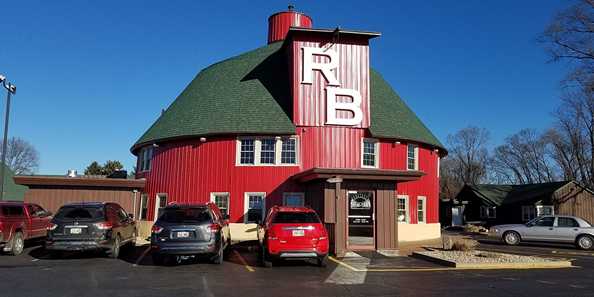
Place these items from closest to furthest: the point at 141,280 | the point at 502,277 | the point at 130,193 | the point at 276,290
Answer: the point at 276,290 < the point at 141,280 < the point at 502,277 < the point at 130,193

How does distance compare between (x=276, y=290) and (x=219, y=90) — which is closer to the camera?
(x=276, y=290)

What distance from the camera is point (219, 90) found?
27516 millimetres

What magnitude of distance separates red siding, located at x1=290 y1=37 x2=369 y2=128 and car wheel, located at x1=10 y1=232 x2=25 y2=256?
1271cm

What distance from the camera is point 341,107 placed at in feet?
79.8

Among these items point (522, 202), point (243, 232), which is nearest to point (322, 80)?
point (243, 232)

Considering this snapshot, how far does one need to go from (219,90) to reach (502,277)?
61.9 ft

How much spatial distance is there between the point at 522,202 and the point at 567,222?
15.7 m

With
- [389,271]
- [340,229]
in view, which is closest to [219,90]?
[340,229]

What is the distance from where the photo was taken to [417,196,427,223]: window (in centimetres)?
2639

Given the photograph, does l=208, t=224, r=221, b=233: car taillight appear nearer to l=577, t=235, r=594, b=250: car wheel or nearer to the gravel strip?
the gravel strip

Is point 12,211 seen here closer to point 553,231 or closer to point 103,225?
point 103,225

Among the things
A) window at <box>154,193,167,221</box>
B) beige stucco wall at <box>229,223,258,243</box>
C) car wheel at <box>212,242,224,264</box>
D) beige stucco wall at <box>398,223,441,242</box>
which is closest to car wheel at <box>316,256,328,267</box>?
car wheel at <box>212,242,224,264</box>

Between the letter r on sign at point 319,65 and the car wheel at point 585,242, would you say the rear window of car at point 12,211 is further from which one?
the car wheel at point 585,242

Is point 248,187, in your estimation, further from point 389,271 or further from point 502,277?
point 502,277
